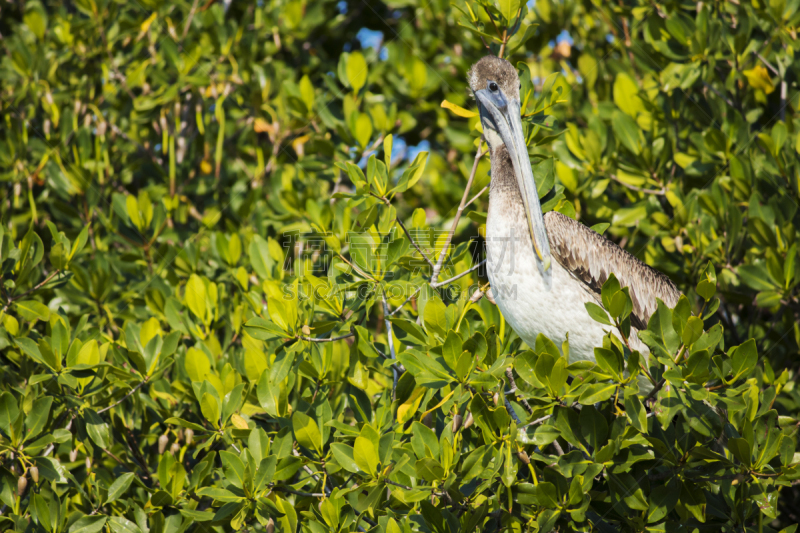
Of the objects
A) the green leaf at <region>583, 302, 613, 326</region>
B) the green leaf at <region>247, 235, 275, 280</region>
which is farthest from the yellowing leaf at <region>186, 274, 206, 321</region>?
the green leaf at <region>583, 302, 613, 326</region>

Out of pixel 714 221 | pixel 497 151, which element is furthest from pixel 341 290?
pixel 714 221

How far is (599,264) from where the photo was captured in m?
3.64

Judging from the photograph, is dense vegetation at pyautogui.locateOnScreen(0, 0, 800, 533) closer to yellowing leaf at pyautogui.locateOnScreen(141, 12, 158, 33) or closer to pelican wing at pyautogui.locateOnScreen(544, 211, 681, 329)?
yellowing leaf at pyautogui.locateOnScreen(141, 12, 158, 33)

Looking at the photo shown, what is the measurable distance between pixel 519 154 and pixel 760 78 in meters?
2.45

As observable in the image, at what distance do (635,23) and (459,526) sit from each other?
14.1ft

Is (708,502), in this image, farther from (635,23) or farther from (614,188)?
(635,23)

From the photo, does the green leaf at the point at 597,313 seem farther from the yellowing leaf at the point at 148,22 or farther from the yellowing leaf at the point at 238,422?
the yellowing leaf at the point at 148,22

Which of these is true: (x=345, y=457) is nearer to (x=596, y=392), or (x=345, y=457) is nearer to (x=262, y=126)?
(x=596, y=392)

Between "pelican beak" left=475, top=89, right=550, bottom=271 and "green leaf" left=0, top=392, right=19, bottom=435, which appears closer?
"green leaf" left=0, top=392, right=19, bottom=435

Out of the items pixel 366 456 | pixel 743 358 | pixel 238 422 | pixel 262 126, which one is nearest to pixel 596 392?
pixel 743 358

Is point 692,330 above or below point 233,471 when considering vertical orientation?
above

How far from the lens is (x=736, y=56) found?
419 centimetres

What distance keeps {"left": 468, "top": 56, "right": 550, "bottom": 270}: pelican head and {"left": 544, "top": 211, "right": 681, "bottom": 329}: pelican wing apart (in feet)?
1.02

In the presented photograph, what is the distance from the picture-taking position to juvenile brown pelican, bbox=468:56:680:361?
10.3 ft
